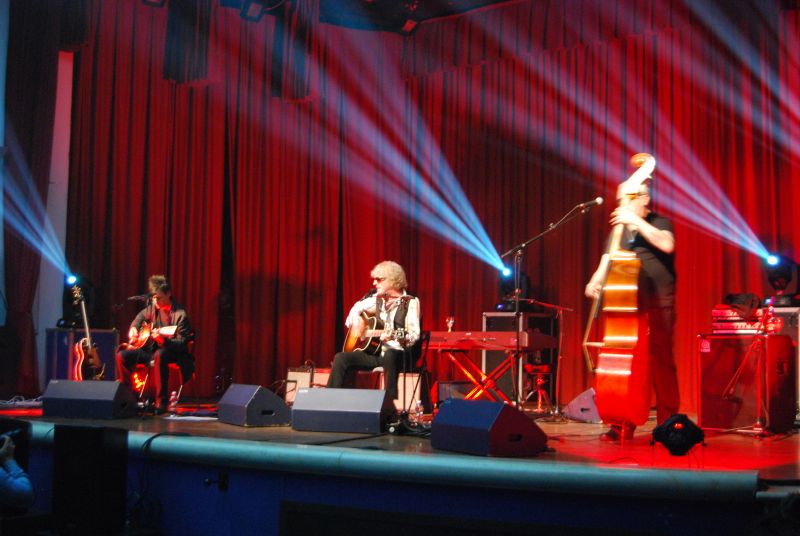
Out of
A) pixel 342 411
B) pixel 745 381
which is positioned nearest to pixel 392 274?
pixel 342 411

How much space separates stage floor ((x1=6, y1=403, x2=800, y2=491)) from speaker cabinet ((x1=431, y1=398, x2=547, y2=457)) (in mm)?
69

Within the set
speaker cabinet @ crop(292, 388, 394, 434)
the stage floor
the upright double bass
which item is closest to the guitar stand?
the stage floor

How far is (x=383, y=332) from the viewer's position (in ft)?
19.2

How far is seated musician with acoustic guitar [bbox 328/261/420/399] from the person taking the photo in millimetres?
5723

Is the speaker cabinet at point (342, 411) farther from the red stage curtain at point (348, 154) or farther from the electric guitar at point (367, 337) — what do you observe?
the red stage curtain at point (348, 154)

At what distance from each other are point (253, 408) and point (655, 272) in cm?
240

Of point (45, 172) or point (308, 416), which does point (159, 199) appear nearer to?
point (45, 172)

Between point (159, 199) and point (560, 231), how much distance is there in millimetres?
4255

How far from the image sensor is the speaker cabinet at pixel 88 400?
5207mm

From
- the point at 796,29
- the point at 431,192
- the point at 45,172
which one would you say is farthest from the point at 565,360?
the point at 45,172

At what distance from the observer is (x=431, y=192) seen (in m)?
9.40

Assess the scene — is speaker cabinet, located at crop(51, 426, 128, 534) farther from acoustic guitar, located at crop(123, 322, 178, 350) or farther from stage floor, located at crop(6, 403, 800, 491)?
acoustic guitar, located at crop(123, 322, 178, 350)

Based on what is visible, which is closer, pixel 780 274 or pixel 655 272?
pixel 655 272

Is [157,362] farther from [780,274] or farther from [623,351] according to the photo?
[780,274]
